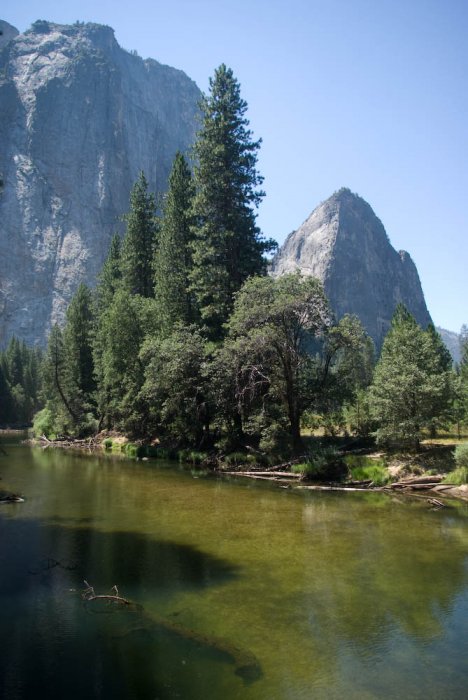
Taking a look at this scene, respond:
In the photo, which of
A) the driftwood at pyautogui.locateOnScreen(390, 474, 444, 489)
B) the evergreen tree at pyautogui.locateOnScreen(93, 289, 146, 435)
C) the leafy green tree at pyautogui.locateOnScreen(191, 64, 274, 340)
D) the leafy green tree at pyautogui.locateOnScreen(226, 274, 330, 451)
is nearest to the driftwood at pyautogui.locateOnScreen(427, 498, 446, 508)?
the driftwood at pyautogui.locateOnScreen(390, 474, 444, 489)

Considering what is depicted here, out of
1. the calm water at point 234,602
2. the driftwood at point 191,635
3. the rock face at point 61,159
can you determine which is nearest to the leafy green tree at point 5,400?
the rock face at point 61,159

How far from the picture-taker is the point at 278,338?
27.2 m

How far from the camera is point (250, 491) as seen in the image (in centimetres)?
2141

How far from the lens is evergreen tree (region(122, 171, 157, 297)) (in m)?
50.8

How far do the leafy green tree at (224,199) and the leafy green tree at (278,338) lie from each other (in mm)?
6634

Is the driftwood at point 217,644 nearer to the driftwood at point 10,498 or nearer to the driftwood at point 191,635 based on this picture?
the driftwood at point 191,635

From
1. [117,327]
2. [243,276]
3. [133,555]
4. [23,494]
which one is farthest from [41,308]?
[133,555]

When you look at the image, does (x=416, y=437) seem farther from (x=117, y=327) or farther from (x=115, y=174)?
(x=115, y=174)

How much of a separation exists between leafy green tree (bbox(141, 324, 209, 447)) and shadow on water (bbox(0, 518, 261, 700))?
61.9 feet

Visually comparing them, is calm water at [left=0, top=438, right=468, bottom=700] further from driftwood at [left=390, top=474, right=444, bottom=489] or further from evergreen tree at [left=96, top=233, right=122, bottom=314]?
evergreen tree at [left=96, top=233, right=122, bottom=314]

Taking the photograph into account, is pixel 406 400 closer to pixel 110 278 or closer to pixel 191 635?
pixel 191 635

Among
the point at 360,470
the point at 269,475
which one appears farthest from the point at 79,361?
the point at 360,470

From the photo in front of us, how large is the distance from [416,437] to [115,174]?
540 feet

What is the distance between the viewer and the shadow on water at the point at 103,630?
250 inches
